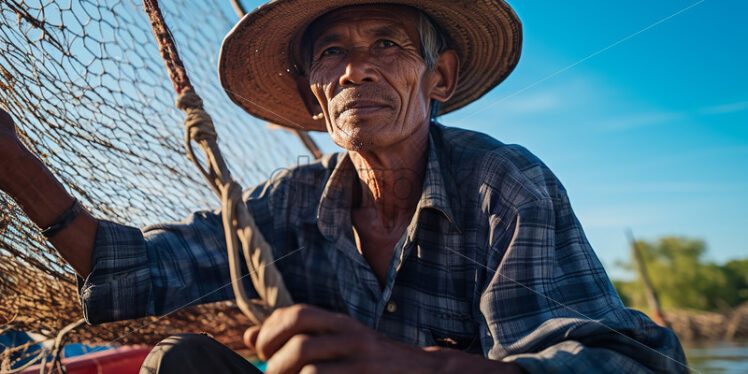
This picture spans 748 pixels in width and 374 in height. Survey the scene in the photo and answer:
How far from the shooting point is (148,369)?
106cm

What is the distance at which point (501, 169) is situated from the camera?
1265mm

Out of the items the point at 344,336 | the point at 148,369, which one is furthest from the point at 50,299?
the point at 344,336

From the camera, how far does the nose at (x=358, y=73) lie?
52.9 inches

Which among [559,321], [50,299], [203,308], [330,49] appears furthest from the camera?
[203,308]

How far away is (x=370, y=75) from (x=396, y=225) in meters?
0.49

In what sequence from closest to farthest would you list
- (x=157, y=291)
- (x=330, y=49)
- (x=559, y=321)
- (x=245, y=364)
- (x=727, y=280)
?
(x=559, y=321)
(x=245, y=364)
(x=157, y=291)
(x=330, y=49)
(x=727, y=280)

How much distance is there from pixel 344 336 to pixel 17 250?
1314 mm

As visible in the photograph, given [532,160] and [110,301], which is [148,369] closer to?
[110,301]

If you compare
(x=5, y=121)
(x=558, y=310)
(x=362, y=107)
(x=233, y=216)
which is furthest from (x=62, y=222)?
(x=558, y=310)

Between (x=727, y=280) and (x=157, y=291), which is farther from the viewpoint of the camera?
(x=727, y=280)

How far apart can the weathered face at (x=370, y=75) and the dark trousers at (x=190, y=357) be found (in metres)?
0.65

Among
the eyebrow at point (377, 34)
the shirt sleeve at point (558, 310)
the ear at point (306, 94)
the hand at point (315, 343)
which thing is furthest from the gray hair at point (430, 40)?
the hand at point (315, 343)

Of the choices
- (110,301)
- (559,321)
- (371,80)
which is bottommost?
(559,321)

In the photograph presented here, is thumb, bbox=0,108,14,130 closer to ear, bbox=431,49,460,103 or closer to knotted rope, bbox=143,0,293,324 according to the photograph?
knotted rope, bbox=143,0,293,324
